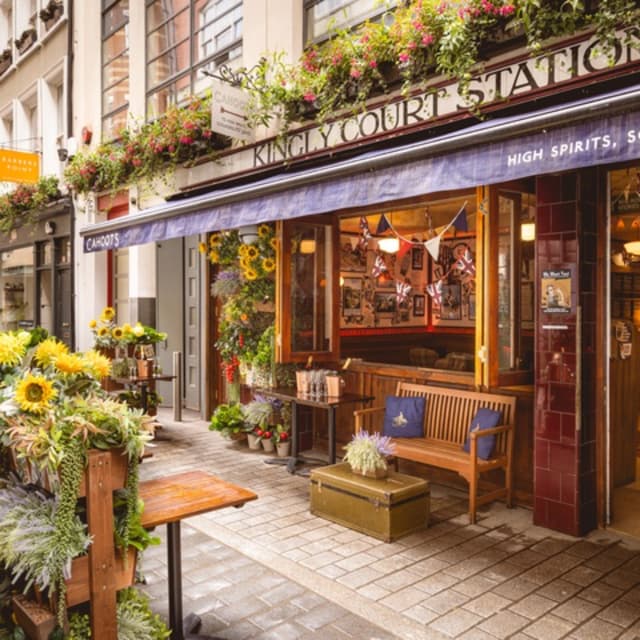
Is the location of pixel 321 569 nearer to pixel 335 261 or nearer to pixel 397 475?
pixel 397 475

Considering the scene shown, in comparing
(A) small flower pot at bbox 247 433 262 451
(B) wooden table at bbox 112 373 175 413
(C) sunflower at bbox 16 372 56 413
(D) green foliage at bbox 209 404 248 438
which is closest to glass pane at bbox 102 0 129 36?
(B) wooden table at bbox 112 373 175 413

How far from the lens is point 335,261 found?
7801 mm

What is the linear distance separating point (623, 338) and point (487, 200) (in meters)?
2.08

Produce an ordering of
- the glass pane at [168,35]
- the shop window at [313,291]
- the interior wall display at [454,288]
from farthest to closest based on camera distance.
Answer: the interior wall display at [454,288], the glass pane at [168,35], the shop window at [313,291]

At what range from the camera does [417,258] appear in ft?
37.2

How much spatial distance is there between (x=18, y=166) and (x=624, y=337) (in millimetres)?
10955

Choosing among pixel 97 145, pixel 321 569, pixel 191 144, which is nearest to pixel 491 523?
pixel 321 569

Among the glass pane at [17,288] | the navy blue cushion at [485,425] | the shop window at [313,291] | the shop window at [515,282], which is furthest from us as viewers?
the glass pane at [17,288]

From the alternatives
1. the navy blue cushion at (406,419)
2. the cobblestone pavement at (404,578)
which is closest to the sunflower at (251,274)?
the navy blue cushion at (406,419)

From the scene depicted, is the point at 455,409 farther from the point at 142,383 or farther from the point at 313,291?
the point at 142,383

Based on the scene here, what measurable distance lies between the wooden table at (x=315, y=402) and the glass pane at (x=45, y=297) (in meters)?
8.87

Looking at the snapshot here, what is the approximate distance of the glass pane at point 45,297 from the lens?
14.4 m

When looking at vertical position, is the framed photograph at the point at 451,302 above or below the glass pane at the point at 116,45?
below

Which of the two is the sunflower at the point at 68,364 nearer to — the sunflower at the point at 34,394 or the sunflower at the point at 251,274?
the sunflower at the point at 34,394
